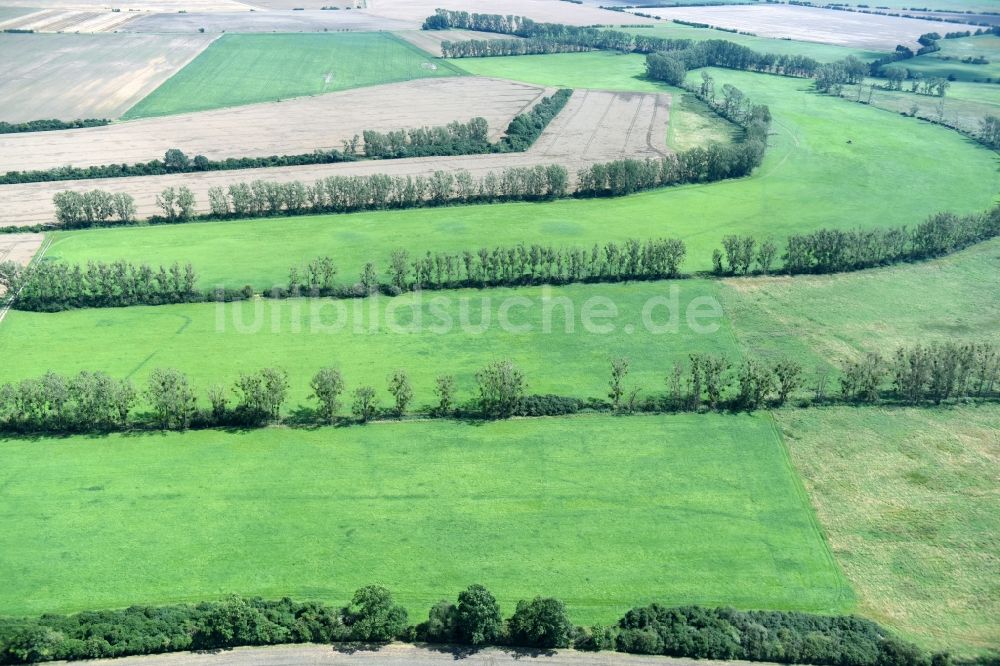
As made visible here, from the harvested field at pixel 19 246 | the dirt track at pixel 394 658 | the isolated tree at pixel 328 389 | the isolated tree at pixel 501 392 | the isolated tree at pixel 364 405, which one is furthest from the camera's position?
the harvested field at pixel 19 246

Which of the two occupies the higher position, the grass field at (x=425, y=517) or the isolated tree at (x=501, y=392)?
A: the isolated tree at (x=501, y=392)

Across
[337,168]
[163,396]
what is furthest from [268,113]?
[163,396]

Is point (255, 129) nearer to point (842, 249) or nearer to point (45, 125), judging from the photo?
point (45, 125)

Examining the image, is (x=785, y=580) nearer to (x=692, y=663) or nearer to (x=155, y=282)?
(x=692, y=663)

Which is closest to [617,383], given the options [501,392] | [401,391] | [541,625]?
[501,392]

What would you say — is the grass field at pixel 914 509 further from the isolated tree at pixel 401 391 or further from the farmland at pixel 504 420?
the isolated tree at pixel 401 391

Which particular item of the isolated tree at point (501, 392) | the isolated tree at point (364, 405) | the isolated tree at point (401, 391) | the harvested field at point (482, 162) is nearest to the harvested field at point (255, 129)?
the harvested field at point (482, 162)
